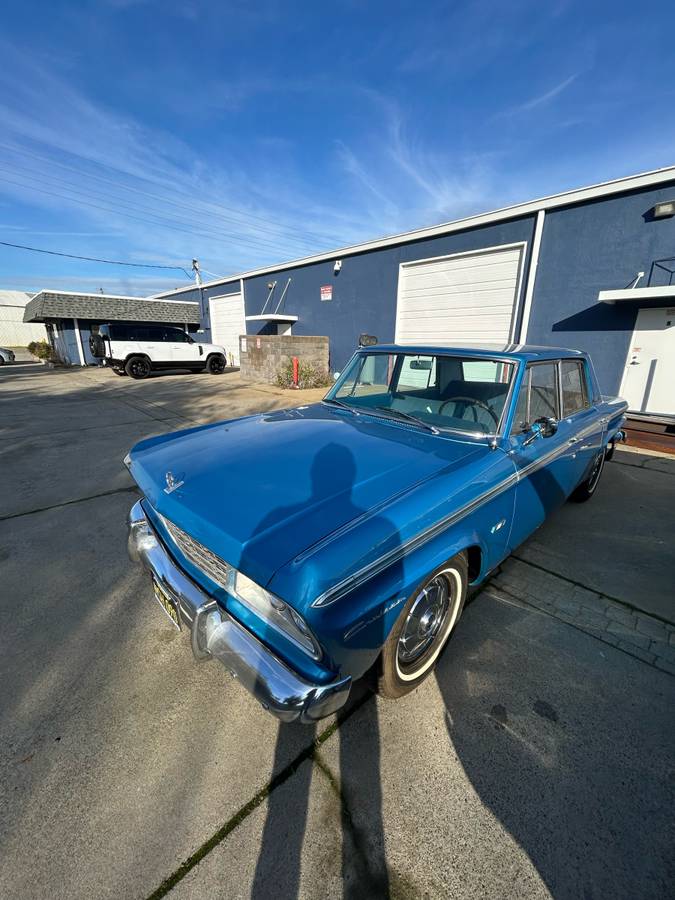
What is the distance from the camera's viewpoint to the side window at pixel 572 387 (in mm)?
3182

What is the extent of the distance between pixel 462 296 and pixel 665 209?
14.1ft

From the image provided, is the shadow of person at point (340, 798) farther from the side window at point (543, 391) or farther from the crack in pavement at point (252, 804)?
the side window at point (543, 391)

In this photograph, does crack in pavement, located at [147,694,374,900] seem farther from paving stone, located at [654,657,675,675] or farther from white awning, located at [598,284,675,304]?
white awning, located at [598,284,675,304]

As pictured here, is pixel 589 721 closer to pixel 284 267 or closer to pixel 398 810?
pixel 398 810

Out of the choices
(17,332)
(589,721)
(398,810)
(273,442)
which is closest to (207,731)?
(398,810)

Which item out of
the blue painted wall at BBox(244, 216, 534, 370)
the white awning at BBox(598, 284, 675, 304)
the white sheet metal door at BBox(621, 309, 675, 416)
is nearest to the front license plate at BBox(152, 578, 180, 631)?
the white awning at BBox(598, 284, 675, 304)

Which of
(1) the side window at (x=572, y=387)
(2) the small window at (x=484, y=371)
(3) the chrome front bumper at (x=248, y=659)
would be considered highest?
(2) the small window at (x=484, y=371)

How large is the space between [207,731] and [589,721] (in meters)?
1.83

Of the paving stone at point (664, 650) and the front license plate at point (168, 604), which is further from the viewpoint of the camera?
the paving stone at point (664, 650)

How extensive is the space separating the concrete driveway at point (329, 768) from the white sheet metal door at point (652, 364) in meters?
6.80

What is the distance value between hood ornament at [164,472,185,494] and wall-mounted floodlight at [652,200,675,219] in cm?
955

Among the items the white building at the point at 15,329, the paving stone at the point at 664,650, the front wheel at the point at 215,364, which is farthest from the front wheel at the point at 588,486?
the white building at the point at 15,329

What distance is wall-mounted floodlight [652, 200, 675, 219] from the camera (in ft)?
22.6

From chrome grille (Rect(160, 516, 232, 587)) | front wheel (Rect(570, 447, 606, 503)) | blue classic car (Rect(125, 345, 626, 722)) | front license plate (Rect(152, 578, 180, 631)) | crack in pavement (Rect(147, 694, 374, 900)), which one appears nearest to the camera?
crack in pavement (Rect(147, 694, 374, 900))
